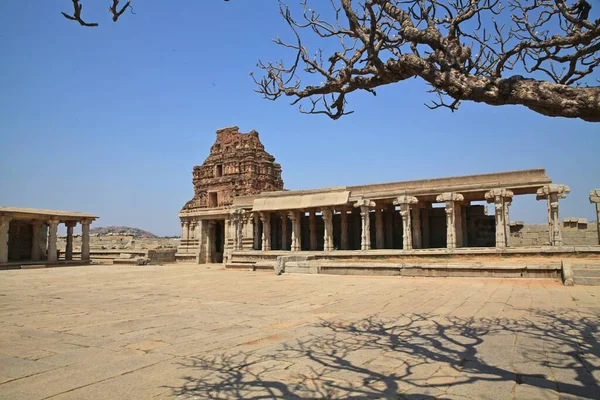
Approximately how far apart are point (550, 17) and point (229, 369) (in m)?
7.99

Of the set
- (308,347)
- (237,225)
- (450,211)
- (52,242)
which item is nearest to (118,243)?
(52,242)

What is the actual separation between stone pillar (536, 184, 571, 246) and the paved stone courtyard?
400 inches

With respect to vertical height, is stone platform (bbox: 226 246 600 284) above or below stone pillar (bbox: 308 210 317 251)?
below

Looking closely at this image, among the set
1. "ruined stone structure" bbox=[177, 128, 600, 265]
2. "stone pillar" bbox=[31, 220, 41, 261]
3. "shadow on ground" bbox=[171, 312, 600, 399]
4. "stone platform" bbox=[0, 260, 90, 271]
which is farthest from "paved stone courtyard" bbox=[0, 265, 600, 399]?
"stone pillar" bbox=[31, 220, 41, 261]

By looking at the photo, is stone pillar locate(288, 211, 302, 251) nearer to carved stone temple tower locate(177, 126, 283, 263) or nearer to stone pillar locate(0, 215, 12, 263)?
carved stone temple tower locate(177, 126, 283, 263)

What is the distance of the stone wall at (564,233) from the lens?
83.4 feet

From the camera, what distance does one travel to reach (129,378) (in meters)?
4.38

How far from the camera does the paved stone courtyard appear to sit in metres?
4.05

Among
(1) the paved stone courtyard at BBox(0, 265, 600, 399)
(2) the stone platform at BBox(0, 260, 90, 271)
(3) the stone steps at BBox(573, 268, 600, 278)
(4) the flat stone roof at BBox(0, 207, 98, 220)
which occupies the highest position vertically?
(4) the flat stone roof at BBox(0, 207, 98, 220)

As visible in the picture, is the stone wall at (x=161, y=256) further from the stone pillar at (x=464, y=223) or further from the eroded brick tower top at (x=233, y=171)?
the stone pillar at (x=464, y=223)

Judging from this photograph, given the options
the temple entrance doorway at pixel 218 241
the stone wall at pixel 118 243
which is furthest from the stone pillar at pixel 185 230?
the stone wall at pixel 118 243

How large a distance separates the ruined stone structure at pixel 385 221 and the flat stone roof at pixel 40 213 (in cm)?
799

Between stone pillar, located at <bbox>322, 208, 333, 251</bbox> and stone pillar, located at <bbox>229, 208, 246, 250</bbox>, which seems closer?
stone pillar, located at <bbox>322, 208, 333, 251</bbox>

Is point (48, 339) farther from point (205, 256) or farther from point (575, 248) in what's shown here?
point (205, 256)
